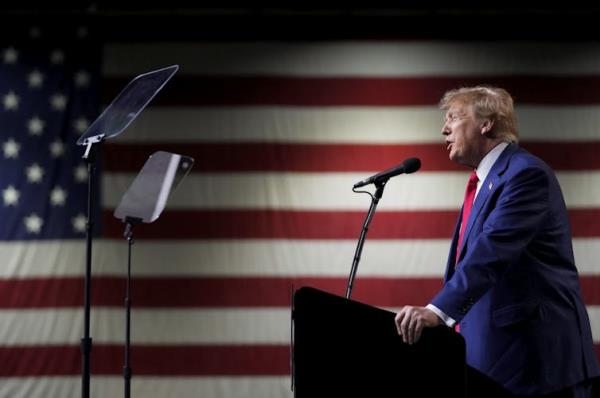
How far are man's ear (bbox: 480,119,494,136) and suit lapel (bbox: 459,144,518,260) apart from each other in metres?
0.09

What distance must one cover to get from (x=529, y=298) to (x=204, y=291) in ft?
7.46

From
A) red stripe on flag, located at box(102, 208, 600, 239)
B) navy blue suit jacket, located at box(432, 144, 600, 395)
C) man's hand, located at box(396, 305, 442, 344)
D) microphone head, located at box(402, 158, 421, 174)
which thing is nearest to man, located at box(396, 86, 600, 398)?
navy blue suit jacket, located at box(432, 144, 600, 395)

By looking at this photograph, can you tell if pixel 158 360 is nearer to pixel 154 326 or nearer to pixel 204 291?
pixel 154 326

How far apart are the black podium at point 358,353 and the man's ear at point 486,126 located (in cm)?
75

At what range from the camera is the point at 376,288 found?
146 inches

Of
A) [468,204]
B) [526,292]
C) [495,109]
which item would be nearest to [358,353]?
[526,292]

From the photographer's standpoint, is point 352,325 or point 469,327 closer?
point 352,325

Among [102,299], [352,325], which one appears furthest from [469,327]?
[102,299]

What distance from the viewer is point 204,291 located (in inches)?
146

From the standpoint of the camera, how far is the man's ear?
193 centimetres

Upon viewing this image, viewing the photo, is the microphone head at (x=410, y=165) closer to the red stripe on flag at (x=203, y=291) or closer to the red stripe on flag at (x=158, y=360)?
the red stripe on flag at (x=203, y=291)

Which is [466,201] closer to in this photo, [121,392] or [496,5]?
[496,5]

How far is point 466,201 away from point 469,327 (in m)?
0.38

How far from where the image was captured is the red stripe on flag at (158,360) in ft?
12.1
